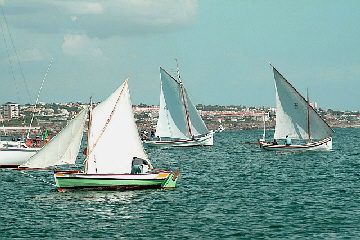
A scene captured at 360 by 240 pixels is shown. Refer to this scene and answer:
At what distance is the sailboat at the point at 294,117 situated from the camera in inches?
3103

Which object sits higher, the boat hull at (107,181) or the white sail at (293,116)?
the white sail at (293,116)

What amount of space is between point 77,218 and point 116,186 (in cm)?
857

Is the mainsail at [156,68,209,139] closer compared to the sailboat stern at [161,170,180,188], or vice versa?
the sailboat stern at [161,170,180,188]

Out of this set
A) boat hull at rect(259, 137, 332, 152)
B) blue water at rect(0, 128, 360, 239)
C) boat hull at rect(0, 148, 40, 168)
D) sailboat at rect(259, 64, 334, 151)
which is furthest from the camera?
boat hull at rect(259, 137, 332, 152)

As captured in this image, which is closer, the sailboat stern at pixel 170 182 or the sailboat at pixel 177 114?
the sailboat stern at pixel 170 182

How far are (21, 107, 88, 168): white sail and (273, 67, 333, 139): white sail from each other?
43.2 metres

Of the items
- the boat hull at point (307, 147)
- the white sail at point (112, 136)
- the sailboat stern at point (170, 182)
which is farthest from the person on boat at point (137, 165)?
the boat hull at point (307, 147)

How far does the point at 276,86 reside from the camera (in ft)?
262

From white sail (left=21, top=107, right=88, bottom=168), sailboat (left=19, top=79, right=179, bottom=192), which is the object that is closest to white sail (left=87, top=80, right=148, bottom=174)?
sailboat (left=19, top=79, right=179, bottom=192)

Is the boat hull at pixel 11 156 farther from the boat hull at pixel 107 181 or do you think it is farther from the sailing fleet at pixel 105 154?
the boat hull at pixel 107 181

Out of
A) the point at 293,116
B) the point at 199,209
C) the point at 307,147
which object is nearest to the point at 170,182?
the point at 199,209

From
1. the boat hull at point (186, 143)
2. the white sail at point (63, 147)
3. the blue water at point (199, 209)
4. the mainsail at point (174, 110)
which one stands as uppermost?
the mainsail at point (174, 110)

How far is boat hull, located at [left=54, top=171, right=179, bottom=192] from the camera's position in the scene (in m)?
40.7

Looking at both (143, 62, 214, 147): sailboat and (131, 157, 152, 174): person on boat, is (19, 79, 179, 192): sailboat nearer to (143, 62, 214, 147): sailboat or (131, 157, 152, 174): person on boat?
(131, 157, 152, 174): person on boat
